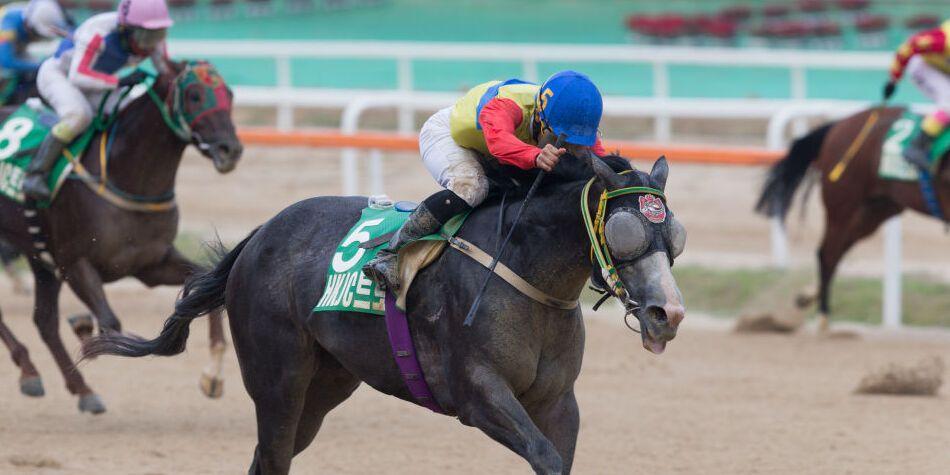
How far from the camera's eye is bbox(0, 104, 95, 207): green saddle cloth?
24.3 ft

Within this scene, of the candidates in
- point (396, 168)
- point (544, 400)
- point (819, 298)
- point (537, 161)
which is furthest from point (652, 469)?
point (396, 168)

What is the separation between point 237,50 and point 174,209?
7.28 meters

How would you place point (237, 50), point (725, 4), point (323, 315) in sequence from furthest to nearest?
1. point (725, 4)
2. point (237, 50)
3. point (323, 315)

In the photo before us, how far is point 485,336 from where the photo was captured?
4.51 metres

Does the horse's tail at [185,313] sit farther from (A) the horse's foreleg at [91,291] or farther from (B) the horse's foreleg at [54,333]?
(B) the horse's foreleg at [54,333]

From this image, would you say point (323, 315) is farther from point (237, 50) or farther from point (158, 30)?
point (237, 50)

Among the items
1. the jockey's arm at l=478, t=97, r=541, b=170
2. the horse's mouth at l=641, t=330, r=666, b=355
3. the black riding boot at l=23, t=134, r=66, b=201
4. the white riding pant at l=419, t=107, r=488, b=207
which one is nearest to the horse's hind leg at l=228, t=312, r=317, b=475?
the white riding pant at l=419, t=107, r=488, b=207

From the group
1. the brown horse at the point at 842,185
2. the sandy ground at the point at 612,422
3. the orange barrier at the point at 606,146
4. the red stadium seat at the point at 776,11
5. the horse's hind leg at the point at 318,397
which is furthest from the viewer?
the red stadium seat at the point at 776,11

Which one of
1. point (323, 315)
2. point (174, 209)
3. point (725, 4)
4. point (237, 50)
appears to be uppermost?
point (323, 315)

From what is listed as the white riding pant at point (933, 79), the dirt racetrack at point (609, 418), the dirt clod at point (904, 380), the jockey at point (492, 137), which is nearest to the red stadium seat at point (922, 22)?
the white riding pant at point (933, 79)

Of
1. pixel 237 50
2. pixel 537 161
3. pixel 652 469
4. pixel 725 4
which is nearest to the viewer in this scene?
pixel 537 161

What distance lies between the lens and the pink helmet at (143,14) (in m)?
7.29

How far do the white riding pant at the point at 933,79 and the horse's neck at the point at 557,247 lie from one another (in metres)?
5.36

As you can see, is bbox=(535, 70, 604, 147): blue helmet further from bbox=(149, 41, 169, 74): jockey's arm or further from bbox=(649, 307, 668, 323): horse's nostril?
bbox=(149, 41, 169, 74): jockey's arm
